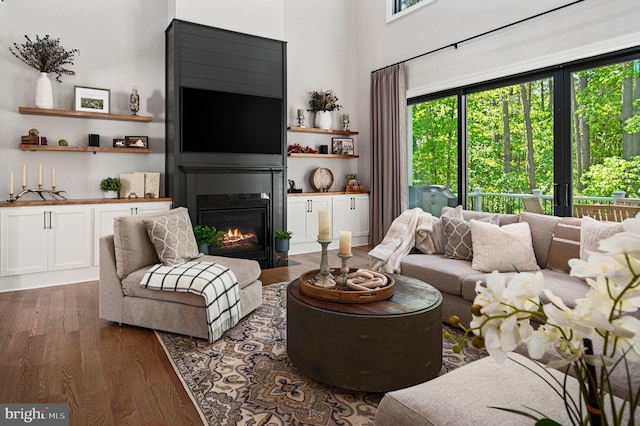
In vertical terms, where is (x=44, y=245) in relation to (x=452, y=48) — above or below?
below

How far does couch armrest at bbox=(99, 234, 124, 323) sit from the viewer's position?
3.17 m

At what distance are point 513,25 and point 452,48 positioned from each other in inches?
32.6

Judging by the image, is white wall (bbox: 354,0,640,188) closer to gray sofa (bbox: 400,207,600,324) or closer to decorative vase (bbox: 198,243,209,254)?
gray sofa (bbox: 400,207,600,324)

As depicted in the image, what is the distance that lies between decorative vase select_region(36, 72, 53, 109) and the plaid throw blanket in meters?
2.59

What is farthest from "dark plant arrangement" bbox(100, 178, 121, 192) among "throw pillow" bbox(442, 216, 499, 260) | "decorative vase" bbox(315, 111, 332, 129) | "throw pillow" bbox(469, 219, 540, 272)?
"throw pillow" bbox(469, 219, 540, 272)

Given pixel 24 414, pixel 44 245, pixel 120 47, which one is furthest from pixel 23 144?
pixel 24 414

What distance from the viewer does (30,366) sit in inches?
100.0

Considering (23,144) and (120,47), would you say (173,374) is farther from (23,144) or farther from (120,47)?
(120,47)

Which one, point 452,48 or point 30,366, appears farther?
point 452,48

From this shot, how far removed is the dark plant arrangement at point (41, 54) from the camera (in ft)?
14.8

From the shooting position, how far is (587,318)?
0.58 metres

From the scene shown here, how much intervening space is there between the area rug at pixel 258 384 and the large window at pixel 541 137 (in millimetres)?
2472

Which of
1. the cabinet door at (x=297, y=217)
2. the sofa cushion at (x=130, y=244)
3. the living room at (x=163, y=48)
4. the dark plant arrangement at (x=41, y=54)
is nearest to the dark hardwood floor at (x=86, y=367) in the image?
the sofa cushion at (x=130, y=244)

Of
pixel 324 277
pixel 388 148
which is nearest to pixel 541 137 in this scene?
pixel 388 148
